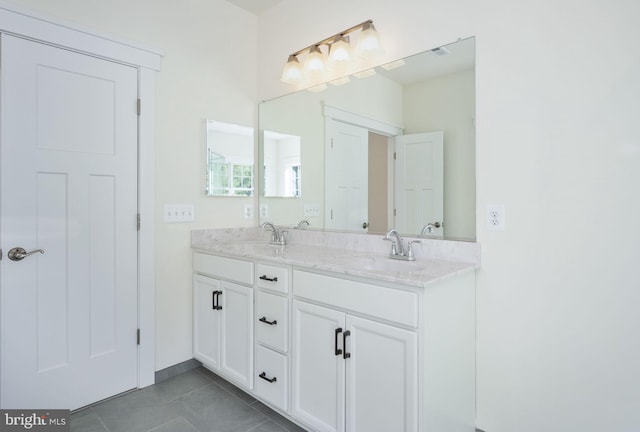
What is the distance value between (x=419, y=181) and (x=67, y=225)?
1.98 meters

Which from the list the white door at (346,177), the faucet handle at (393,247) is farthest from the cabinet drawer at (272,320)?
the white door at (346,177)

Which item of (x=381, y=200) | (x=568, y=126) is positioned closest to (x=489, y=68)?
(x=568, y=126)

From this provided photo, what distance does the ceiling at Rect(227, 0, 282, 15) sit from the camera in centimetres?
269

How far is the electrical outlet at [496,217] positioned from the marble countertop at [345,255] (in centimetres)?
14

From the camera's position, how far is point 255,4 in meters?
2.73

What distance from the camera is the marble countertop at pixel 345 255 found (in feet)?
4.91

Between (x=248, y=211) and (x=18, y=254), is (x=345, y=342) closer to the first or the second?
(x=248, y=211)

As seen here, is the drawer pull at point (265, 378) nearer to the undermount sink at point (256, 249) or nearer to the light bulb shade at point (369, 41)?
the undermount sink at point (256, 249)

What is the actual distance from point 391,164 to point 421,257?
0.60 m

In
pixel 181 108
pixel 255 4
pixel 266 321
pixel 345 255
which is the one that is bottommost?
pixel 266 321

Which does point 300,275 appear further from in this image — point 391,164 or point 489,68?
point 489,68

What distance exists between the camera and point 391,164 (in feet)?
7.07

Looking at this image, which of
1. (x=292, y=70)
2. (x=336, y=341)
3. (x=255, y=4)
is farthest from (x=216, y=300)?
(x=255, y=4)

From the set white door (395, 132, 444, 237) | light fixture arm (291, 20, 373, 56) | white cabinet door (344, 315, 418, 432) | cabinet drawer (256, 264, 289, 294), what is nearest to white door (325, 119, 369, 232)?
white door (395, 132, 444, 237)
